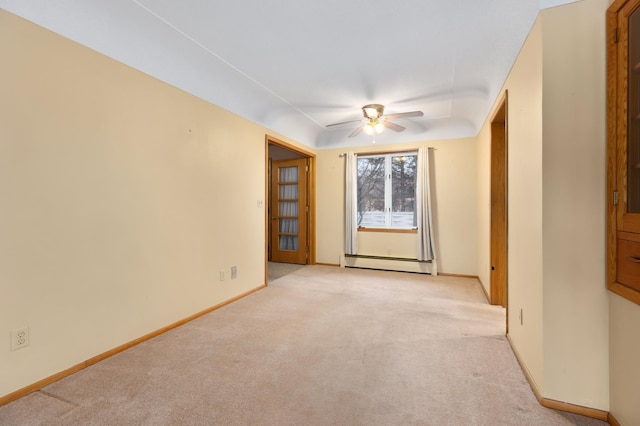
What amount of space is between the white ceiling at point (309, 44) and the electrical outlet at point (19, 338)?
1.94 meters

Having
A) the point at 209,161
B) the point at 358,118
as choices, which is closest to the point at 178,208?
the point at 209,161

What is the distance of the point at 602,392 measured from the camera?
5.30 feet

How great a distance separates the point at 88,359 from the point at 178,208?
4.55 ft

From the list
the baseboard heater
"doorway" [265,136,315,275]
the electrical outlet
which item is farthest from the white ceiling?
the baseboard heater

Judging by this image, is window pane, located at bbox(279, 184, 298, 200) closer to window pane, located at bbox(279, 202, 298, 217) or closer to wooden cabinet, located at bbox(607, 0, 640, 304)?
window pane, located at bbox(279, 202, 298, 217)

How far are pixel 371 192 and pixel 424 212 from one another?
1079 millimetres

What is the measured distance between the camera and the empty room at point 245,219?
5.32 feet

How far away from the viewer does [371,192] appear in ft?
18.5

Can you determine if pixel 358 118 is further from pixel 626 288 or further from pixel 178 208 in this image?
pixel 626 288

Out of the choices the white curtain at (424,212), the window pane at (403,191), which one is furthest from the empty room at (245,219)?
the window pane at (403,191)

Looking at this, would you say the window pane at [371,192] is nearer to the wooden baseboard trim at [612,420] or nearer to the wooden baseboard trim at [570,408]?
the wooden baseboard trim at [570,408]

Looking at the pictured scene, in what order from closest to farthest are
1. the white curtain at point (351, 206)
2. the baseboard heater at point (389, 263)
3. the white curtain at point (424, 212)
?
the white curtain at point (424, 212) < the baseboard heater at point (389, 263) < the white curtain at point (351, 206)

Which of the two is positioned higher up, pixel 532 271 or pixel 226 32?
pixel 226 32

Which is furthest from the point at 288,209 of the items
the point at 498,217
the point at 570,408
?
the point at 570,408
